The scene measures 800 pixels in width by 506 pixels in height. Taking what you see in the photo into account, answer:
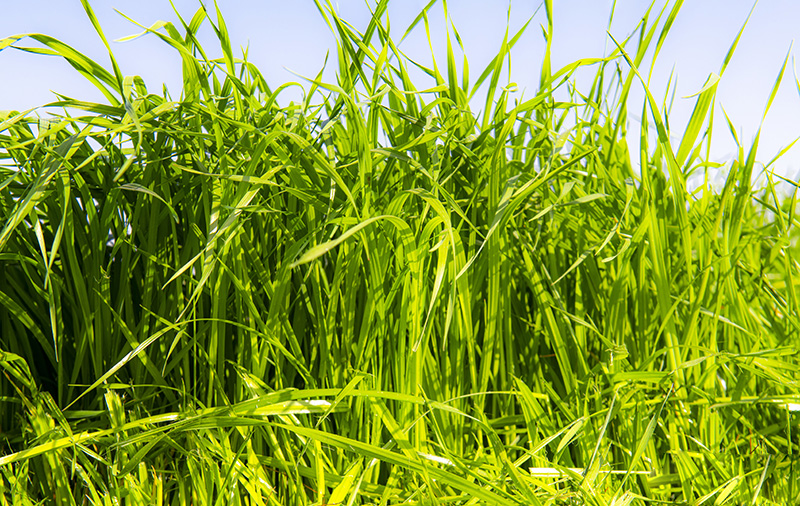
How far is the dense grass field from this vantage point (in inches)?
26.1

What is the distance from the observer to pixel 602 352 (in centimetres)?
80

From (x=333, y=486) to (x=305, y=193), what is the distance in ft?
1.19

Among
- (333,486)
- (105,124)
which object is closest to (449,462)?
(333,486)

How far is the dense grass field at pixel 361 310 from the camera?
66 cm

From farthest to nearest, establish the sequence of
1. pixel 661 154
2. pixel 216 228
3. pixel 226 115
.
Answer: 1. pixel 661 154
2. pixel 226 115
3. pixel 216 228

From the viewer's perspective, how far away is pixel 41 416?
71 centimetres

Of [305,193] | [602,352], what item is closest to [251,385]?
[305,193]

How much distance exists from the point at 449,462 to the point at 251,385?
0.26 metres

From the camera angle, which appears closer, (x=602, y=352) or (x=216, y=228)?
(x=216, y=228)

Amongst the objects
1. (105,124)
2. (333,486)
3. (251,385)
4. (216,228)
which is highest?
(105,124)

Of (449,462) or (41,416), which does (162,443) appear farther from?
(449,462)

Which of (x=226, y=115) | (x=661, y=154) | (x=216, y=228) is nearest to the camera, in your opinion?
(x=216, y=228)

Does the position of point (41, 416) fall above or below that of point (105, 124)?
below

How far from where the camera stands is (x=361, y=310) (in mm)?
764
